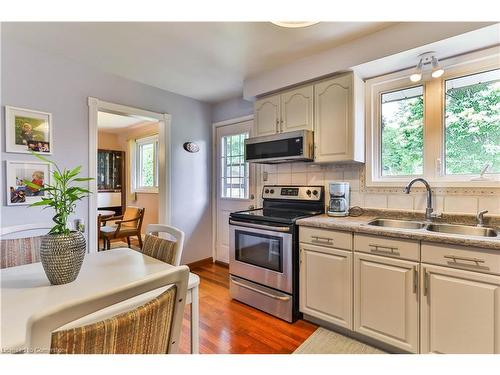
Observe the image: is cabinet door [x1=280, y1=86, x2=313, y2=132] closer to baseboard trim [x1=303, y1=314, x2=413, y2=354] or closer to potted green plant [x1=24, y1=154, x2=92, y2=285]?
baseboard trim [x1=303, y1=314, x2=413, y2=354]

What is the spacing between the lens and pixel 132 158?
5.40 metres

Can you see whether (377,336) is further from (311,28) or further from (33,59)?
(33,59)

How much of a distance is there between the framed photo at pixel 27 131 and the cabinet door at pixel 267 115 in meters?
1.86

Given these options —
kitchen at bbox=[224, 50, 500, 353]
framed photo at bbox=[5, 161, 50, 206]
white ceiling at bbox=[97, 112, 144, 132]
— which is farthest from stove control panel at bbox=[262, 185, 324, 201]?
white ceiling at bbox=[97, 112, 144, 132]

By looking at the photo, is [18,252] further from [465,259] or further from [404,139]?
[404,139]

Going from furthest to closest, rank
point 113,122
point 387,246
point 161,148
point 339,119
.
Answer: point 113,122
point 161,148
point 339,119
point 387,246

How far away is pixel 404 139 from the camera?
85.5 inches

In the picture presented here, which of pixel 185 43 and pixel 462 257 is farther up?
pixel 185 43

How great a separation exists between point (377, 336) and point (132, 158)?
5.25 metres

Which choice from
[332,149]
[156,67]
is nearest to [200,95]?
[156,67]

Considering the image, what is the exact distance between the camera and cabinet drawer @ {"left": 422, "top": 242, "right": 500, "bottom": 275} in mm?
1319

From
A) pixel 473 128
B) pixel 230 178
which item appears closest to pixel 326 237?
pixel 473 128

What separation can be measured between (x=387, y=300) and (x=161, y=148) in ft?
8.84
